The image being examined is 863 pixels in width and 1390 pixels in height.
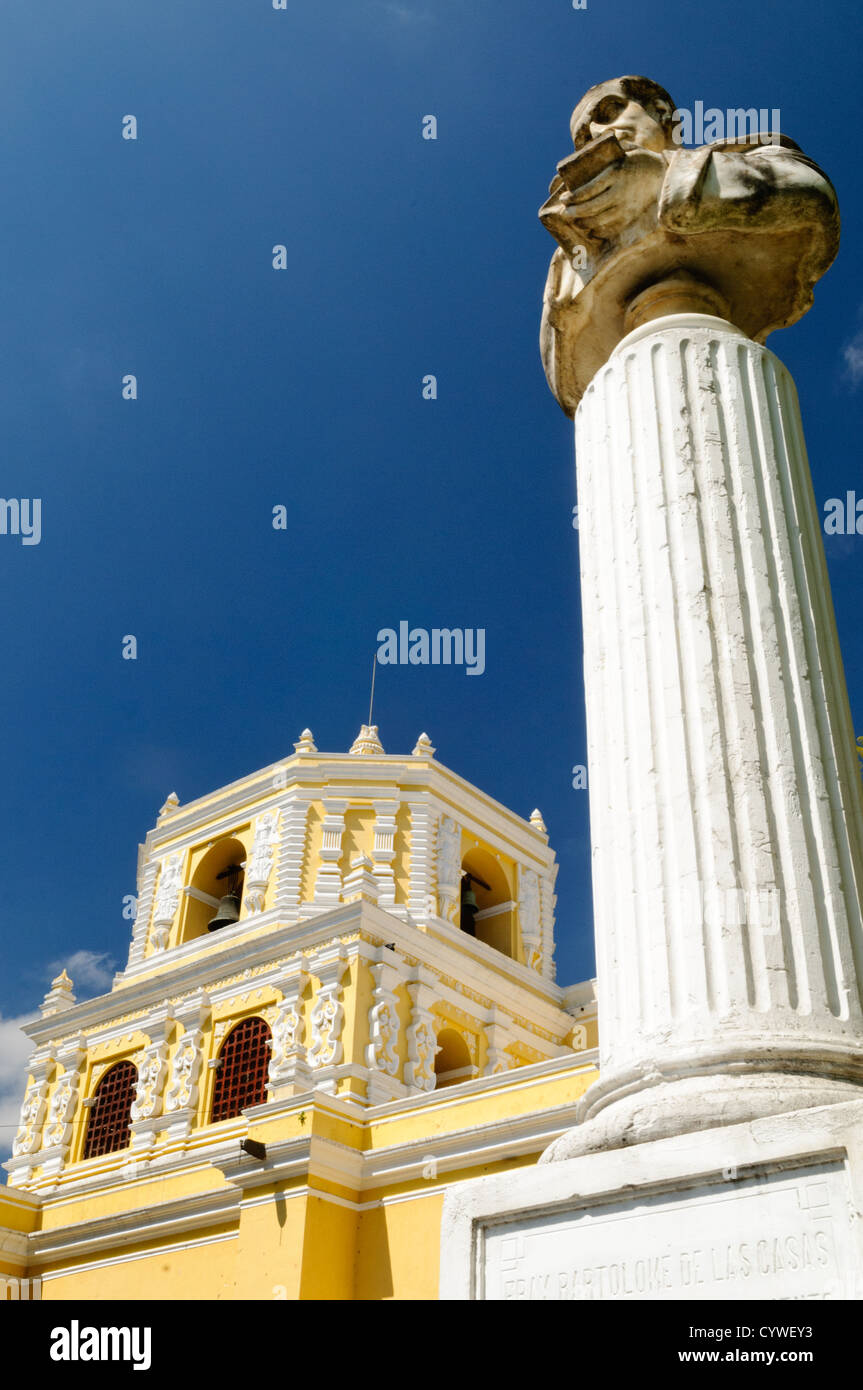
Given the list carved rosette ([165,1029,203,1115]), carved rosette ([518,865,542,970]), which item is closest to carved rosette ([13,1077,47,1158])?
carved rosette ([165,1029,203,1115])

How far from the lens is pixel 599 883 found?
3393 mm

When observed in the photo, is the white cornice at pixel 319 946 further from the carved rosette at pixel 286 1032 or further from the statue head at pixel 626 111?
the statue head at pixel 626 111

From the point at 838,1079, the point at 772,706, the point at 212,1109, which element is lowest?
the point at 838,1079

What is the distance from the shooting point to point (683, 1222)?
257cm

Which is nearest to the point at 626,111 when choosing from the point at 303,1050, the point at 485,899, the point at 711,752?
the point at 711,752

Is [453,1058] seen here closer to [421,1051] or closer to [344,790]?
[421,1051]

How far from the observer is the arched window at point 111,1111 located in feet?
60.0

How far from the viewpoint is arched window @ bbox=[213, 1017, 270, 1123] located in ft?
54.9

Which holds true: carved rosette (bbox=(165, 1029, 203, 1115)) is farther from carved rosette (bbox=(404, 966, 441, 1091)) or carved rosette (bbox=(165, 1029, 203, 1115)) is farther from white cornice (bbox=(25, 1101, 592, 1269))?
carved rosette (bbox=(404, 966, 441, 1091))

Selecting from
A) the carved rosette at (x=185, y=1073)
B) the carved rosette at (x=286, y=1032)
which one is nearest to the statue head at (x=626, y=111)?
the carved rosette at (x=286, y=1032)

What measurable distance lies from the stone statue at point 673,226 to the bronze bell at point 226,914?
52.8 feet

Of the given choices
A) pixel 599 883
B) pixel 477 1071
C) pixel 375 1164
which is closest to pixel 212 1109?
pixel 477 1071
